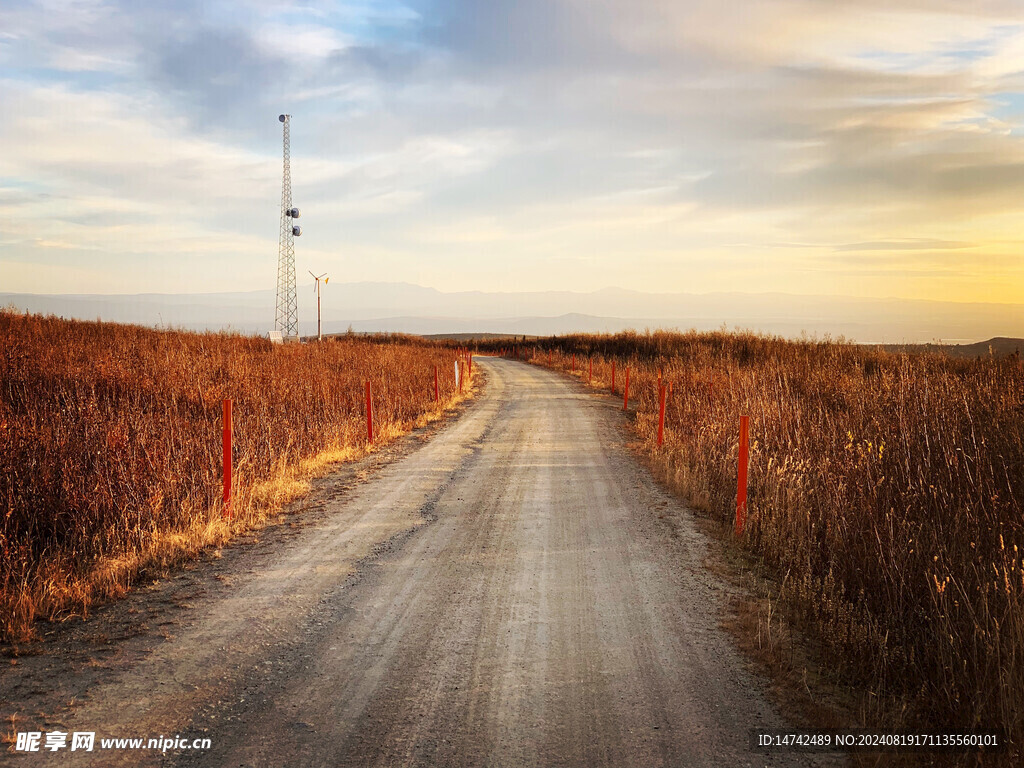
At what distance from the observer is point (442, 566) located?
634 cm

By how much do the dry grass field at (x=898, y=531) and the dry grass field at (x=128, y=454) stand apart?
20.0 ft

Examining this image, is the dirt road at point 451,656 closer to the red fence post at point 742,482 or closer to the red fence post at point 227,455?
the red fence post at point 742,482

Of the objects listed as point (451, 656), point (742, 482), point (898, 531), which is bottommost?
point (451, 656)

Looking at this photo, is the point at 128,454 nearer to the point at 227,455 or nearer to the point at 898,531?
the point at 227,455

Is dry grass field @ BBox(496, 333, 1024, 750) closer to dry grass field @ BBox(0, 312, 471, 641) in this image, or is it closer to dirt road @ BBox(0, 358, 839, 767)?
dirt road @ BBox(0, 358, 839, 767)

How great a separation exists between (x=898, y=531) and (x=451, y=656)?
443 cm

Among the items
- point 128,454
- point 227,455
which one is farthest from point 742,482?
point 128,454

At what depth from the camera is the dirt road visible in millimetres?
3530

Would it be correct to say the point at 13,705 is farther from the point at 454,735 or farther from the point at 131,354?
the point at 131,354

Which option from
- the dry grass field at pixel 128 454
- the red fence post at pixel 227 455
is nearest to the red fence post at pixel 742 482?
the dry grass field at pixel 128 454

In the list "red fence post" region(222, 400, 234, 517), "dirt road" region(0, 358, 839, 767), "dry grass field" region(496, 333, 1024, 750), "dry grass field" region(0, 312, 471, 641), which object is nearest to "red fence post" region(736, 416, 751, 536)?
"dry grass field" region(496, 333, 1024, 750)

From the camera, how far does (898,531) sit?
19.6 ft

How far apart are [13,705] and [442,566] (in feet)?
11.3

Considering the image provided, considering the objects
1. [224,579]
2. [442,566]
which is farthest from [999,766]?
[224,579]
